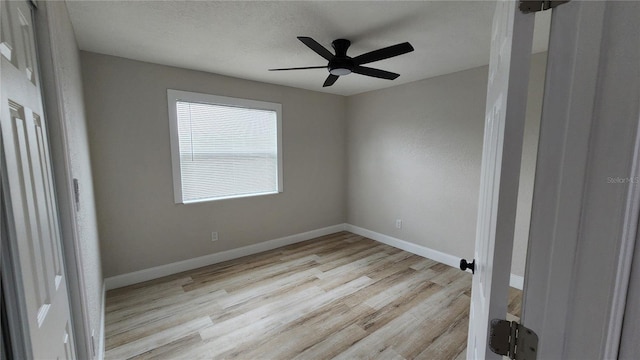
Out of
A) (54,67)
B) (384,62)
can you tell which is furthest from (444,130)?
(54,67)

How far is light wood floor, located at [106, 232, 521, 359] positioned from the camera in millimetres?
1942

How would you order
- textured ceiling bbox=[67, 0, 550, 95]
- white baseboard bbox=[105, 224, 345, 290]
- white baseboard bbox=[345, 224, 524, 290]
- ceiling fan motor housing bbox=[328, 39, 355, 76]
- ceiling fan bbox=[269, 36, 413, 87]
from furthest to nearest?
1. white baseboard bbox=[345, 224, 524, 290]
2. white baseboard bbox=[105, 224, 345, 290]
3. ceiling fan motor housing bbox=[328, 39, 355, 76]
4. ceiling fan bbox=[269, 36, 413, 87]
5. textured ceiling bbox=[67, 0, 550, 95]

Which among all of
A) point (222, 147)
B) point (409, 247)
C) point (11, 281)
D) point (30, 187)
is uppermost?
point (222, 147)

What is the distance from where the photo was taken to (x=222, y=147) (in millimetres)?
3305

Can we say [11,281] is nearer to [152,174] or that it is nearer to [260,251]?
[152,174]

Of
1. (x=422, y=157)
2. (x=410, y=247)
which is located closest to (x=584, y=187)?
(x=422, y=157)

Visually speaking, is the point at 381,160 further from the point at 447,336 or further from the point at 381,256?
the point at 447,336

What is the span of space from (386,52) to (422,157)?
6.26 feet

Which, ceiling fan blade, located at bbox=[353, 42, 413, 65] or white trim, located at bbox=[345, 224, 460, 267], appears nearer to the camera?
ceiling fan blade, located at bbox=[353, 42, 413, 65]

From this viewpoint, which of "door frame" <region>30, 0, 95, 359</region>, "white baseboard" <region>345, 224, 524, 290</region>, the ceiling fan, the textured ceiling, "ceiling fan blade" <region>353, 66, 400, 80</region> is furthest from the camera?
"white baseboard" <region>345, 224, 524, 290</region>

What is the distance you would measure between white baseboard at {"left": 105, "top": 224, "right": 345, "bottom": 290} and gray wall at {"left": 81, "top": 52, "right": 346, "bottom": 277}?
62 mm

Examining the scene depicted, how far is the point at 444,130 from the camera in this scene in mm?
3270

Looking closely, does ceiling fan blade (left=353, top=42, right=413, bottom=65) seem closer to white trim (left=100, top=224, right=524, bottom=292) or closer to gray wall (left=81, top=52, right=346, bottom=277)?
gray wall (left=81, top=52, right=346, bottom=277)

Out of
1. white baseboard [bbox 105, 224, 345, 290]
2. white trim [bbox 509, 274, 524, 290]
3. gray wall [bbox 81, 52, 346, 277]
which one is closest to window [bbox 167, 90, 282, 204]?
gray wall [bbox 81, 52, 346, 277]
